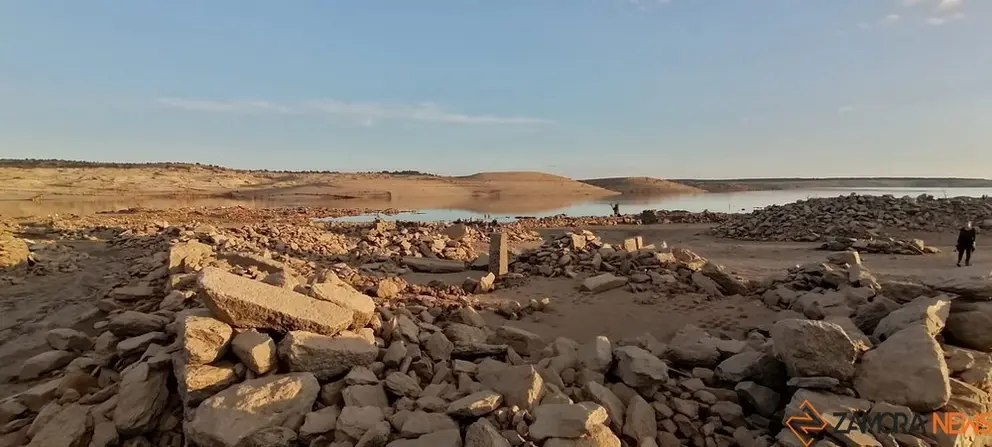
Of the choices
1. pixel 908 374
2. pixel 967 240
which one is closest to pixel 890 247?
pixel 967 240

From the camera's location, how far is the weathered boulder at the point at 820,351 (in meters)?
4.03

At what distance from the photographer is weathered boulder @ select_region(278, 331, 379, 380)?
4.16 meters

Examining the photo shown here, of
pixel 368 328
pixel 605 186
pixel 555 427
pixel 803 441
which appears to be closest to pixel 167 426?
pixel 368 328

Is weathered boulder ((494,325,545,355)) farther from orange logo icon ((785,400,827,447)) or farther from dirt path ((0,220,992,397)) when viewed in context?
orange logo icon ((785,400,827,447))

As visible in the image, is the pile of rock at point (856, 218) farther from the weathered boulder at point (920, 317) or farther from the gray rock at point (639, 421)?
the gray rock at point (639, 421)

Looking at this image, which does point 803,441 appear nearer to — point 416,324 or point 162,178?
point 416,324

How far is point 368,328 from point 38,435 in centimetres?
261

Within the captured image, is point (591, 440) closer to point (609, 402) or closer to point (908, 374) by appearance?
point (609, 402)

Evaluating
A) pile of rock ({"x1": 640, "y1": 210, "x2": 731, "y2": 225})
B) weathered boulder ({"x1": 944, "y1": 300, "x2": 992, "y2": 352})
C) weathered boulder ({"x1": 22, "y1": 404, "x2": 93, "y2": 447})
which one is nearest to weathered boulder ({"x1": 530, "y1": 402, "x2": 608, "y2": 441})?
weathered boulder ({"x1": 22, "y1": 404, "x2": 93, "y2": 447})

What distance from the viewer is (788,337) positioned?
A: 4211 millimetres

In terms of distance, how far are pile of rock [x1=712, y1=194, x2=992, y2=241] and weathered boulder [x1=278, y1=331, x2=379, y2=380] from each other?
59.4 feet

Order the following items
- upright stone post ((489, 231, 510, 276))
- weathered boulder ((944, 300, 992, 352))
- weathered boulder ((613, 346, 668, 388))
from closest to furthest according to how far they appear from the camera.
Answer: weathered boulder ((613, 346, 668, 388))
weathered boulder ((944, 300, 992, 352))
upright stone post ((489, 231, 510, 276))

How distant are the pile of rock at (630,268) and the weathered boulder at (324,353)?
504 cm

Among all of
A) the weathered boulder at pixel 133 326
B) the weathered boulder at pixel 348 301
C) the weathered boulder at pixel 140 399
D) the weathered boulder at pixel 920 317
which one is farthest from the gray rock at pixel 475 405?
the weathered boulder at pixel 920 317
